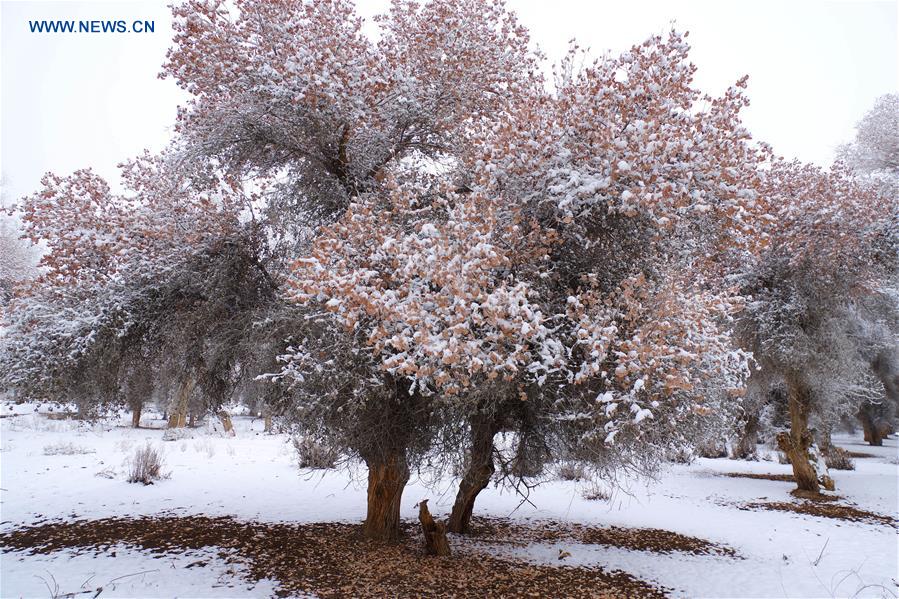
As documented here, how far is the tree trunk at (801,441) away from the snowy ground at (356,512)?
25.1 inches

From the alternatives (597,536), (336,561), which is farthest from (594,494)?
(336,561)

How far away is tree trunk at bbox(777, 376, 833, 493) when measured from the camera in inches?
542

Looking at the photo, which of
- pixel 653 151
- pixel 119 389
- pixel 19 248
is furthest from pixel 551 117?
pixel 19 248

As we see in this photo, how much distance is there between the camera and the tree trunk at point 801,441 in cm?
1377

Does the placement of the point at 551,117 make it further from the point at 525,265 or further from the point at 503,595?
the point at 503,595

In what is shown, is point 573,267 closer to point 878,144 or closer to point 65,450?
point 878,144

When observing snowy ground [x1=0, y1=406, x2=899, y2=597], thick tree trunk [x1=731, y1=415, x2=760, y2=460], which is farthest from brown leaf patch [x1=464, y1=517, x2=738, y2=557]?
thick tree trunk [x1=731, y1=415, x2=760, y2=460]

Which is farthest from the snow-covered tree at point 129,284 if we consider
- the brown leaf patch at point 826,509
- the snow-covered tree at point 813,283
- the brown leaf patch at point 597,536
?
the brown leaf patch at point 826,509

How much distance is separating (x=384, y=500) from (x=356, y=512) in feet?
9.39

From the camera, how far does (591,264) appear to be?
23.4 ft

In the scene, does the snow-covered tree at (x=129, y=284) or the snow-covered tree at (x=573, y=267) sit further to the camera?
the snow-covered tree at (x=129, y=284)

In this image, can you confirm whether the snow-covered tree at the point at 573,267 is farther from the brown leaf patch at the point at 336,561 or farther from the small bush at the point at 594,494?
the small bush at the point at 594,494

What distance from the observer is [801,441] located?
13.9 m

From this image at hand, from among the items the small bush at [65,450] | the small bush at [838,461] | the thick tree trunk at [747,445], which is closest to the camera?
the small bush at [65,450]
